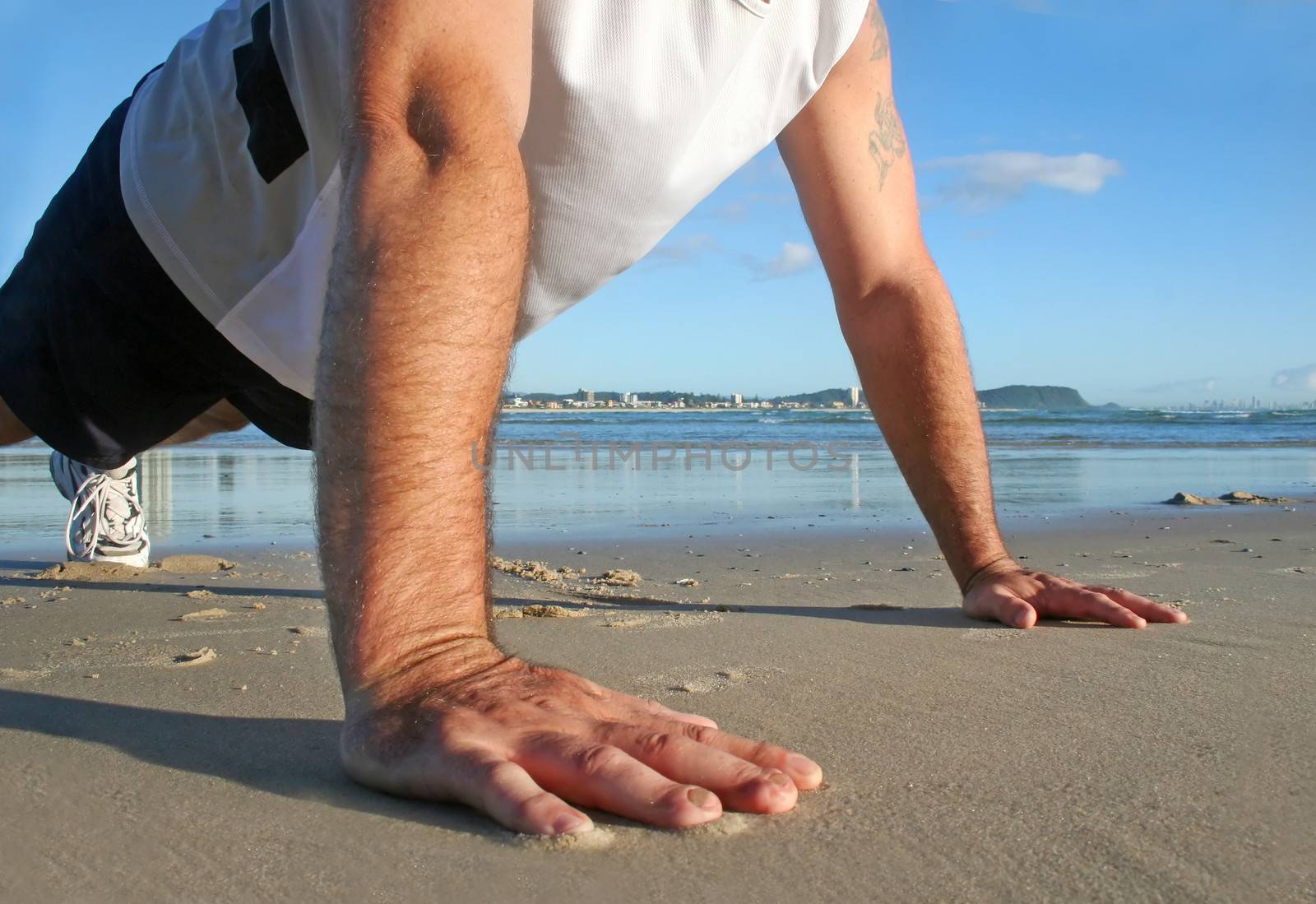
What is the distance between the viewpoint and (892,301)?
227cm

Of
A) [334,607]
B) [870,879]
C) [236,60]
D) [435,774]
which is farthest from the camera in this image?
[236,60]

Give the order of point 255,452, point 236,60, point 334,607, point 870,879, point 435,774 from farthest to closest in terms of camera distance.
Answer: point 255,452, point 236,60, point 334,607, point 435,774, point 870,879

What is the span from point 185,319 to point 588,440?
41.5 feet

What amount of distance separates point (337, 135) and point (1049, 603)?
1.51 meters

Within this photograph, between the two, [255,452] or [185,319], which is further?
[255,452]

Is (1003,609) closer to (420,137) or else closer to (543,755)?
(543,755)

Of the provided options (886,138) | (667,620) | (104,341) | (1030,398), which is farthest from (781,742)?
(1030,398)

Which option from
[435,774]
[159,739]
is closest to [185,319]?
[159,739]

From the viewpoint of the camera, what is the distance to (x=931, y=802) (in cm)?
97

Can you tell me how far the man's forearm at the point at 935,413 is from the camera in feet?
7.22

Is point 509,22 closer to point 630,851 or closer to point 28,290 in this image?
point 630,851

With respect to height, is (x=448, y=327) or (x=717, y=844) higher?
(x=448, y=327)

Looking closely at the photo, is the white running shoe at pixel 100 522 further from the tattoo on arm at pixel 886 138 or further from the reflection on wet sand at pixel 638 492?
the tattoo on arm at pixel 886 138

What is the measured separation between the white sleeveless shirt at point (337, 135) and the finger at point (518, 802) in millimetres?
868
